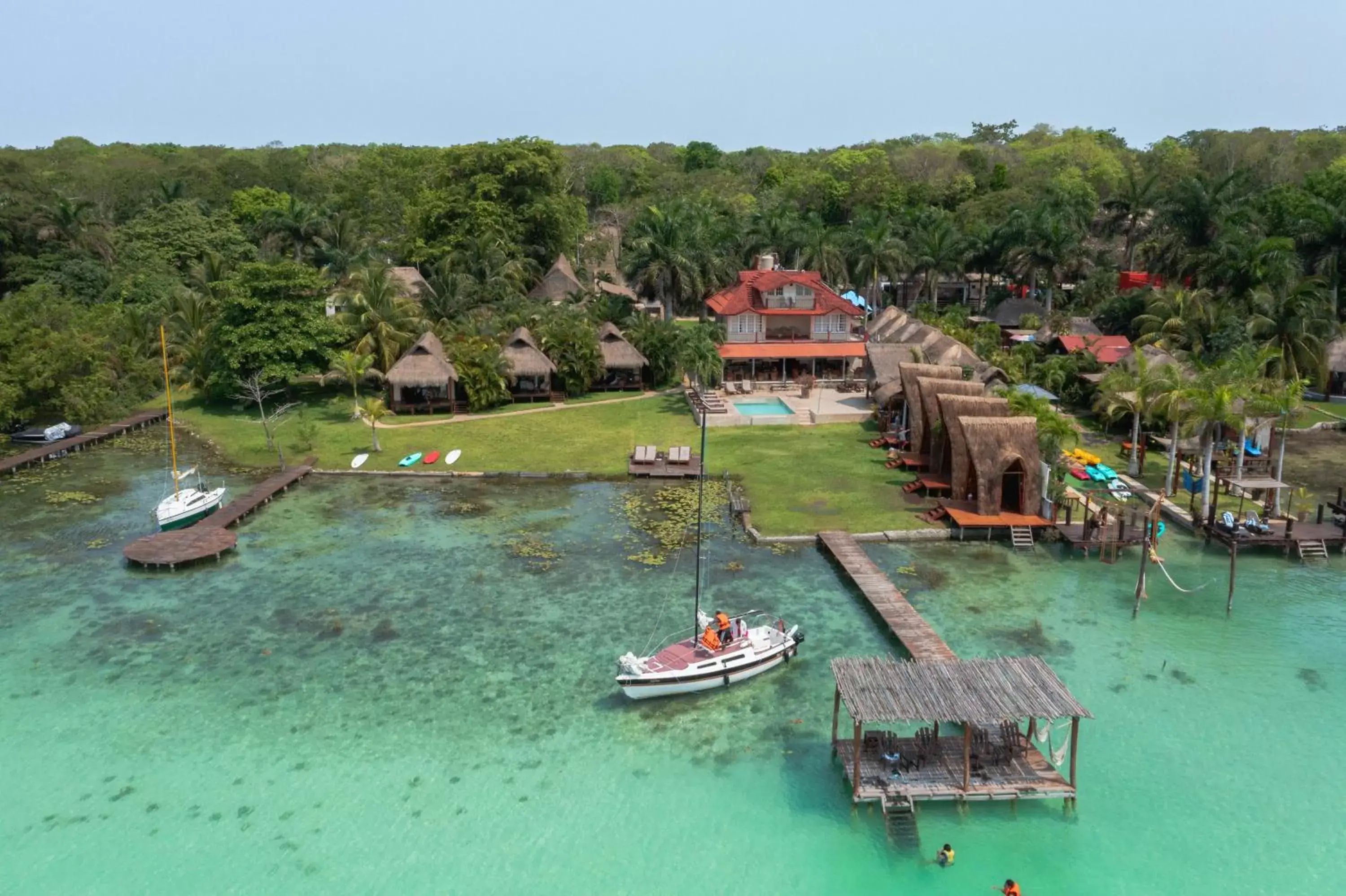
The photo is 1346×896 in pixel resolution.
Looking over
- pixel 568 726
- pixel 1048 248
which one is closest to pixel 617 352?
pixel 1048 248

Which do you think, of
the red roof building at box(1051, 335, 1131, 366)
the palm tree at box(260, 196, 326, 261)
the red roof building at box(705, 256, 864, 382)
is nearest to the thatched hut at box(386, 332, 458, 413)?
the red roof building at box(705, 256, 864, 382)

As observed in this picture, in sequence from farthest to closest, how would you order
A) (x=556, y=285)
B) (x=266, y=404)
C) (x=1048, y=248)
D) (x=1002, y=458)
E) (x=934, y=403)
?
(x=556, y=285), (x=1048, y=248), (x=266, y=404), (x=934, y=403), (x=1002, y=458)

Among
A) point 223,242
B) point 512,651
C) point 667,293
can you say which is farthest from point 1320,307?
point 223,242

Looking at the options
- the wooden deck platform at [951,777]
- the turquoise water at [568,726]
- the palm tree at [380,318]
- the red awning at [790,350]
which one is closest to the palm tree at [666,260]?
the red awning at [790,350]

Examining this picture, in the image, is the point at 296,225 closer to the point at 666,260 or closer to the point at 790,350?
the point at 666,260

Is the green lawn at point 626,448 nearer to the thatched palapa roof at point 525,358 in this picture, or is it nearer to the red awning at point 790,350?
the thatched palapa roof at point 525,358

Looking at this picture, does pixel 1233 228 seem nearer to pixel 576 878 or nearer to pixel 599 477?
pixel 599 477
